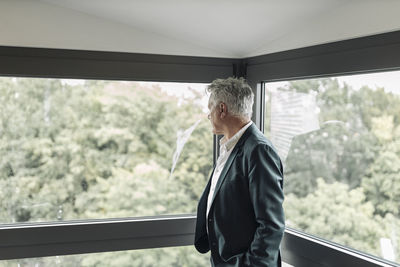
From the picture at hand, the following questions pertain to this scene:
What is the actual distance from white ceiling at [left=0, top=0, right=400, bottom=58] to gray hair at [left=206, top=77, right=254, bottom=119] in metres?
0.39

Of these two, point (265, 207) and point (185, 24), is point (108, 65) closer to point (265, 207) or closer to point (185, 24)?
point (185, 24)

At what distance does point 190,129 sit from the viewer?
267 centimetres

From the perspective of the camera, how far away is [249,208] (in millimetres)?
1776

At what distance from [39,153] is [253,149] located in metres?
1.29

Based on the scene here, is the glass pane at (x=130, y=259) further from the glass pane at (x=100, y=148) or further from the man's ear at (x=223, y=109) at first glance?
the man's ear at (x=223, y=109)

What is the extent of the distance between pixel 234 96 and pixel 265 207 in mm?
534

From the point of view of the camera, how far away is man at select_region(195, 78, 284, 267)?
1.67m

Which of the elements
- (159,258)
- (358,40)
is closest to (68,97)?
(159,258)

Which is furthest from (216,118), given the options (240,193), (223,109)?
(240,193)

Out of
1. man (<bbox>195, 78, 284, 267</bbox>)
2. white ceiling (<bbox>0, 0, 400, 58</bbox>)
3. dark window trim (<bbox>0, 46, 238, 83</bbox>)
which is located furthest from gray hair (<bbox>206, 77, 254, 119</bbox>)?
dark window trim (<bbox>0, 46, 238, 83</bbox>)

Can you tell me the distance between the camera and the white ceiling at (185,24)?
1949 mm

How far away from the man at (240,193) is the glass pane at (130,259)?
65 centimetres

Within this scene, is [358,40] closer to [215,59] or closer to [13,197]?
[215,59]

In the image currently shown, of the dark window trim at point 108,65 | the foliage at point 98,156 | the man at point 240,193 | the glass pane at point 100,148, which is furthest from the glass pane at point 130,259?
the dark window trim at point 108,65
